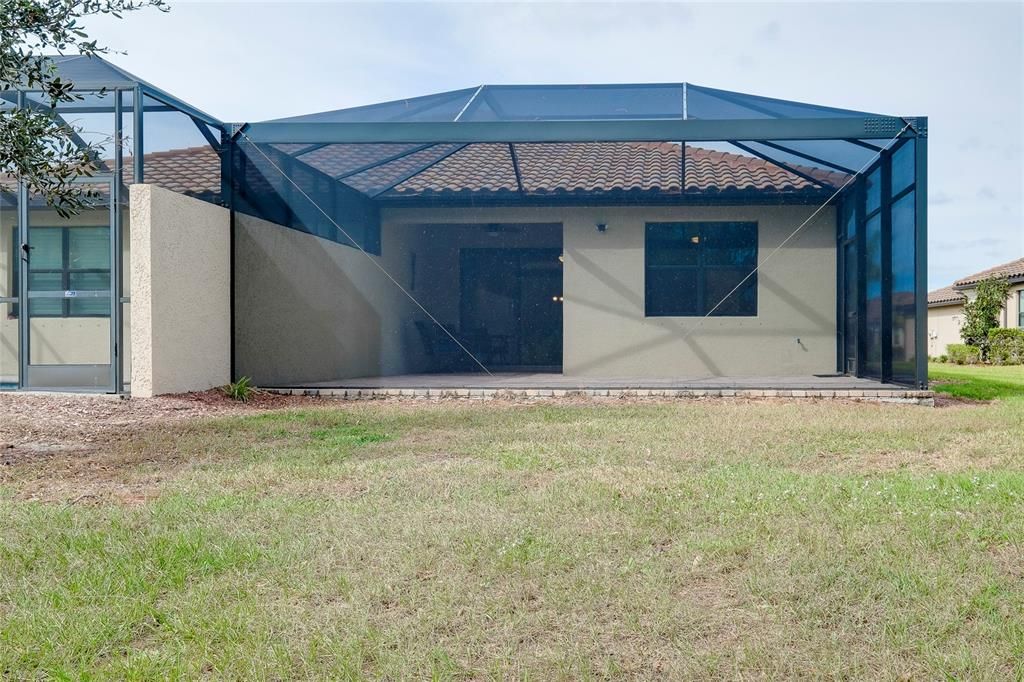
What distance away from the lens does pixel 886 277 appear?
30.6 ft

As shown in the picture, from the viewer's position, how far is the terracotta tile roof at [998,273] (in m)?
21.2

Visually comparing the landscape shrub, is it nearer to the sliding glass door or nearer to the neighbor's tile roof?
the neighbor's tile roof

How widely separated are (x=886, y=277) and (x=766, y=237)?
9.30 feet

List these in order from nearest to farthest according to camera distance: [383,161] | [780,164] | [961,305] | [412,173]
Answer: [383,161], [780,164], [412,173], [961,305]

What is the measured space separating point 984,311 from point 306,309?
1765 centimetres

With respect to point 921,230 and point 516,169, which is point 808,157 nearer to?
point 921,230

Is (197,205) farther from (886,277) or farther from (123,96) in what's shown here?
(886,277)

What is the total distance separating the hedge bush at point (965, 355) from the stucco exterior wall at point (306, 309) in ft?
48.5

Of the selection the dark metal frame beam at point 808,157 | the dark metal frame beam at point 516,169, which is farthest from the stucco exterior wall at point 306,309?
the dark metal frame beam at point 808,157

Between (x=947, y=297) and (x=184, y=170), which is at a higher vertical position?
(x=184, y=170)

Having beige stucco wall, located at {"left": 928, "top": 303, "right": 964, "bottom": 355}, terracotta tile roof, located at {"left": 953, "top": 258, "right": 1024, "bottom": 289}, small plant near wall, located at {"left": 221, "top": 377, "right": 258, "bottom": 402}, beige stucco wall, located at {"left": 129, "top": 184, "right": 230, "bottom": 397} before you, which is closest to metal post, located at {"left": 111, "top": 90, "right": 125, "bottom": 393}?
beige stucco wall, located at {"left": 129, "top": 184, "right": 230, "bottom": 397}

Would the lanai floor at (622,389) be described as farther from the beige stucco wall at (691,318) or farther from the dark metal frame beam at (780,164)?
the dark metal frame beam at (780,164)

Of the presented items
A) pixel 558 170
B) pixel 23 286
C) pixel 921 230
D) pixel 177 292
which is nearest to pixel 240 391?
pixel 177 292

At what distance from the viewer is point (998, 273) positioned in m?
22.8
